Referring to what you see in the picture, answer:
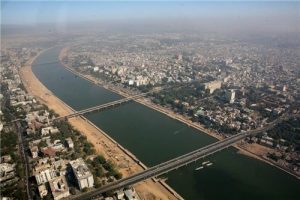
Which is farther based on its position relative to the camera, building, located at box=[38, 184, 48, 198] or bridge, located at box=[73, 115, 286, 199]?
bridge, located at box=[73, 115, 286, 199]

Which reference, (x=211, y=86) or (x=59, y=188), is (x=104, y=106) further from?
(x=59, y=188)

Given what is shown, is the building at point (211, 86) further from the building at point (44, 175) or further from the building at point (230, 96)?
the building at point (44, 175)

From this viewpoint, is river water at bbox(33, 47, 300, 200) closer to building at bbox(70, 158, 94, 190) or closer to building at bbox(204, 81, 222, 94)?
building at bbox(70, 158, 94, 190)

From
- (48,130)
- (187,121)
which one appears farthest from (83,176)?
(187,121)

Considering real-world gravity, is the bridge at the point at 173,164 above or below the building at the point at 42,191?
above

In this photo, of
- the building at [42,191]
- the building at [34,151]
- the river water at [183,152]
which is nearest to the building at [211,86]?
the river water at [183,152]

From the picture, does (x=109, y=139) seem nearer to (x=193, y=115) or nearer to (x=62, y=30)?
(x=193, y=115)

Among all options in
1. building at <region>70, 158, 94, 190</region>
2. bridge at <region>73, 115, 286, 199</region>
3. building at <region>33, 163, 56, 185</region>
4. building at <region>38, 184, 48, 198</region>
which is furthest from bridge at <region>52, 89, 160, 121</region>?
bridge at <region>73, 115, 286, 199</region>
